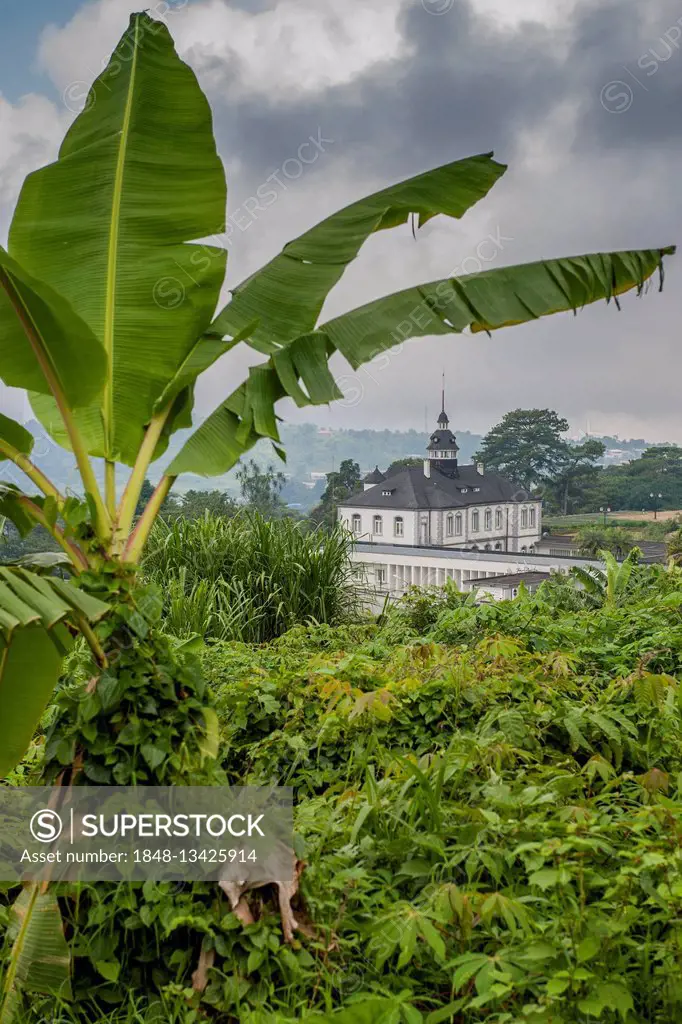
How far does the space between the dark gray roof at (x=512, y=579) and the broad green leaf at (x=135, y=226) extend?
3.15 meters

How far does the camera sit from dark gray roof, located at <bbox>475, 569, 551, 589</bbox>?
5338mm

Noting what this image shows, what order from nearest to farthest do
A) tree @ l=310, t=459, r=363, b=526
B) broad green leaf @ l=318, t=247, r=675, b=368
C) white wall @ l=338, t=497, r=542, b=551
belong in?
broad green leaf @ l=318, t=247, r=675, b=368 → white wall @ l=338, t=497, r=542, b=551 → tree @ l=310, t=459, r=363, b=526

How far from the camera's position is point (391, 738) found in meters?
2.26

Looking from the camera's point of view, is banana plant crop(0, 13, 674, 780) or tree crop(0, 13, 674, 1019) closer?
→ tree crop(0, 13, 674, 1019)

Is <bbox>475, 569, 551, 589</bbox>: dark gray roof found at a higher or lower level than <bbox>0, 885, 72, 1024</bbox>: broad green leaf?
higher

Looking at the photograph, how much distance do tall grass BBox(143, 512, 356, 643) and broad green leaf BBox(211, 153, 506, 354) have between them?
7.55 ft

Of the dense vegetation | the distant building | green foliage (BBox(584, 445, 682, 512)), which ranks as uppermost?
green foliage (BBox(584, 445, 682, 512))

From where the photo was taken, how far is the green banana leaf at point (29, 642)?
52.0 inches

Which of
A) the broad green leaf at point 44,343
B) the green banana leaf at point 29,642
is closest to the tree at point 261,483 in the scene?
the broad green leaf at point 44,343

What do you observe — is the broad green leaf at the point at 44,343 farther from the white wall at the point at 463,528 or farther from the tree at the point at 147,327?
the white wall at the point at 463,528

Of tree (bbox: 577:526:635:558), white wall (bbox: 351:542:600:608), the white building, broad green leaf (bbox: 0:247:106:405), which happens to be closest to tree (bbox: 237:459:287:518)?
the white building

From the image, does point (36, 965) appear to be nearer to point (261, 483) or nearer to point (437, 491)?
point (437, 491)

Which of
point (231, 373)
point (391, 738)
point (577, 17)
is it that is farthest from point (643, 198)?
point (391, 738)

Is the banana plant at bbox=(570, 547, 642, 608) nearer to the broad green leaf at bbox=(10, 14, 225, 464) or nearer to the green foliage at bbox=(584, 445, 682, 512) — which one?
the broad green leaf at bbox=(10, 14, 225, 464)
